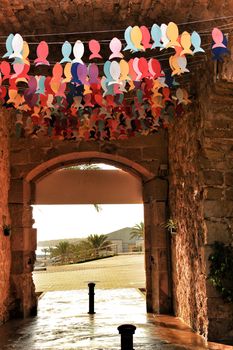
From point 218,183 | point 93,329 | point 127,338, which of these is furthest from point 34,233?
point 127,338

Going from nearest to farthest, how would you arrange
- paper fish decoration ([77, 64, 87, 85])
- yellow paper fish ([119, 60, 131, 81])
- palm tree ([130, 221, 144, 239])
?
yellow paper fish ([119, 60, 131, 81]) → paper fish decoration ([77, 64, 87, 85]) → palm tree ([130, 221, 144, 239])

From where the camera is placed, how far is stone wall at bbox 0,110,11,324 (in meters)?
7.28

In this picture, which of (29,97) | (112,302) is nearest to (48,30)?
(29,97)

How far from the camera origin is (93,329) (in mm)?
6484

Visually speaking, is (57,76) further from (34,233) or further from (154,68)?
(34,233)

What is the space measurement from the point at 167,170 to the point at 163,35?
15.5 feet

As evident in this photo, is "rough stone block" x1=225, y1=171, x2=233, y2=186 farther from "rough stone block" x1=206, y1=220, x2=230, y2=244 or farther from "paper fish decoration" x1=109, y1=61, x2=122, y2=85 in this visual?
"paper fish decoration" x1=109, y1=61, x2=122, y2=85

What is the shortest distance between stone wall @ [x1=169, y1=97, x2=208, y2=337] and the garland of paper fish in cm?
60

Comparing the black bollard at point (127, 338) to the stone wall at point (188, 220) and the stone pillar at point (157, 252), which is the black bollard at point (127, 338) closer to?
the stone wall at point (188, 220)

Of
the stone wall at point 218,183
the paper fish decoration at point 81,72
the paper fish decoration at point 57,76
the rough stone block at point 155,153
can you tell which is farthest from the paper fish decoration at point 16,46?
the rough stone block at point 155,153

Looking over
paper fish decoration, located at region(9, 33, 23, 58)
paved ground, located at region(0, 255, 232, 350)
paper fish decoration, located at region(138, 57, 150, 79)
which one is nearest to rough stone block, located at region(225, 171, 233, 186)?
paved ground, located at region(0, 255, 232, 350)

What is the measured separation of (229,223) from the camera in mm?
5891

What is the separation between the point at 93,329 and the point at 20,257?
7.18 ft

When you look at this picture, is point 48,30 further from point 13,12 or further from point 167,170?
point 167,170
